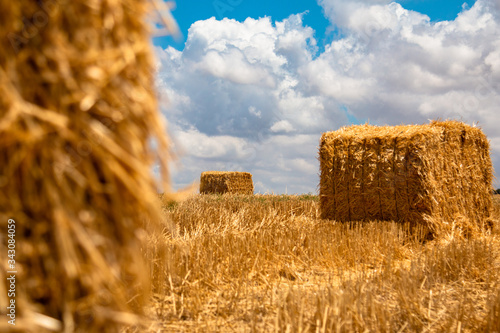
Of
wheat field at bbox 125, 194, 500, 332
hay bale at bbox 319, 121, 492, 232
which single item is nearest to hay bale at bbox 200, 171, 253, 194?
hay bale at bbox 319, 121, 492, 232

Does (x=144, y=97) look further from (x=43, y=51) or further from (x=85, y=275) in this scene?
(x=85, y=275)

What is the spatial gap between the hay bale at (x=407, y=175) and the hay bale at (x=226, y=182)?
12044mm

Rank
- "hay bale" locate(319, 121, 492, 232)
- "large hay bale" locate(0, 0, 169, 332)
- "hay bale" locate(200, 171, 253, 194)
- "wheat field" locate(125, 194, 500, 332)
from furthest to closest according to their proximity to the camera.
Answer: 1. "hay bale" locate(200, 171, 253, 194)
2. "hay bale" locate(319, 121, 492, 232)
3. "wheat field" locate(125, 194, 500, 332)
4. "large hay bale" locate(0, 0, 169, 332)

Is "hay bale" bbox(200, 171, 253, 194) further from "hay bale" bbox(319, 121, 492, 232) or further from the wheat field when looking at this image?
the wheat field

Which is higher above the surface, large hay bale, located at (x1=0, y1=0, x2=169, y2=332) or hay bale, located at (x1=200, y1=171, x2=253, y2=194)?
hay bale, located at (x1=200, y1=171, x2=253, y2=194)

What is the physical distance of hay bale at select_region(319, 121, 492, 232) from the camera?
26.6 ft

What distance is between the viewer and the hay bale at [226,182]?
21203mm

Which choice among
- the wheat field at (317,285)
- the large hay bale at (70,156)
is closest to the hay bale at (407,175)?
the wheat field at (317,285)

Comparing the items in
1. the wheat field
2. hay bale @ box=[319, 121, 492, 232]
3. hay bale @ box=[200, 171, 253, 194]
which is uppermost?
hay bale @ box=[200, 171, 253, 194]

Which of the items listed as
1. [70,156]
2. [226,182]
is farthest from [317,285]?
[226,182]

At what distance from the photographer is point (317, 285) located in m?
5.04

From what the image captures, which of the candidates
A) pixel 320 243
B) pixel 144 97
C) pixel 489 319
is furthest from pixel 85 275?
pixel 320 243

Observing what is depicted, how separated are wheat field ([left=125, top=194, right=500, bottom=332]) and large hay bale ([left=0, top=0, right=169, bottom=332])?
574 millimetres

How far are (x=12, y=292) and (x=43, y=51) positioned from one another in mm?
1064
